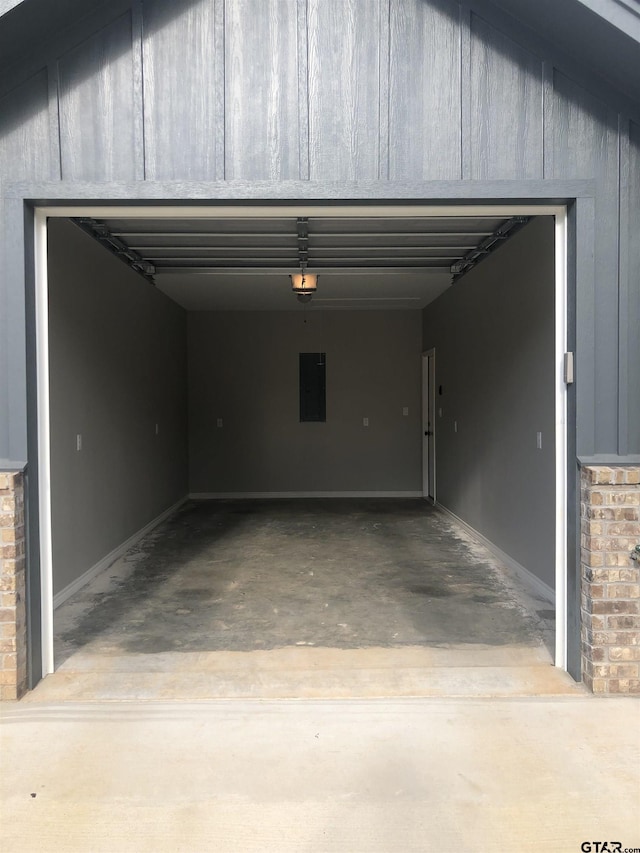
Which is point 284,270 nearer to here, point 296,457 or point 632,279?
point 296,457

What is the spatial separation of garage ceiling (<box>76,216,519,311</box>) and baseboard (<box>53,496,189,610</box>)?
2600mm

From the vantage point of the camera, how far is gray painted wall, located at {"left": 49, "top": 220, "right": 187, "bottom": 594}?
4016mm

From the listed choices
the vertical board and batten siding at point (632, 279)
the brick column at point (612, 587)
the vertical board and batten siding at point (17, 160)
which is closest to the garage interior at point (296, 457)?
the brick column at point (612, 587)

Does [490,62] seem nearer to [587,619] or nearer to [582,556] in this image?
[582,556]

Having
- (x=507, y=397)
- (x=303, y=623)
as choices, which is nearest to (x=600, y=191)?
(x=507, y=397)

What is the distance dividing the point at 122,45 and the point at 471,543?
4824 mm

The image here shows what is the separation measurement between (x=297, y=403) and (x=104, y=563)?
14.1 ft

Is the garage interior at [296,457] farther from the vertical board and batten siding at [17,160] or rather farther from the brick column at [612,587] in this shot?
the vertical board and batten siding at [17,160]

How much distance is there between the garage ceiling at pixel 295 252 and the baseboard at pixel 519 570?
2547 mm

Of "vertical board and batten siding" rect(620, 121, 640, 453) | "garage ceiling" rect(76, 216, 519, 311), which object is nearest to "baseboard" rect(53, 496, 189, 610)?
"garage ceiling" rect(76, 216, 519, 311)

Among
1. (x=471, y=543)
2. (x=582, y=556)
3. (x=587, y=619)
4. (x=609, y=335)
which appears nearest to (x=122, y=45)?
(x=609, y=335)

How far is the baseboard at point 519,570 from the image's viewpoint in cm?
397

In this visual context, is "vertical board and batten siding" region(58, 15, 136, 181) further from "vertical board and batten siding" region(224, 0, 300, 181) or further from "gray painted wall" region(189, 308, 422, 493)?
"gray painted wall" region(189, 308, 422, 493)

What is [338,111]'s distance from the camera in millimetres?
2566
